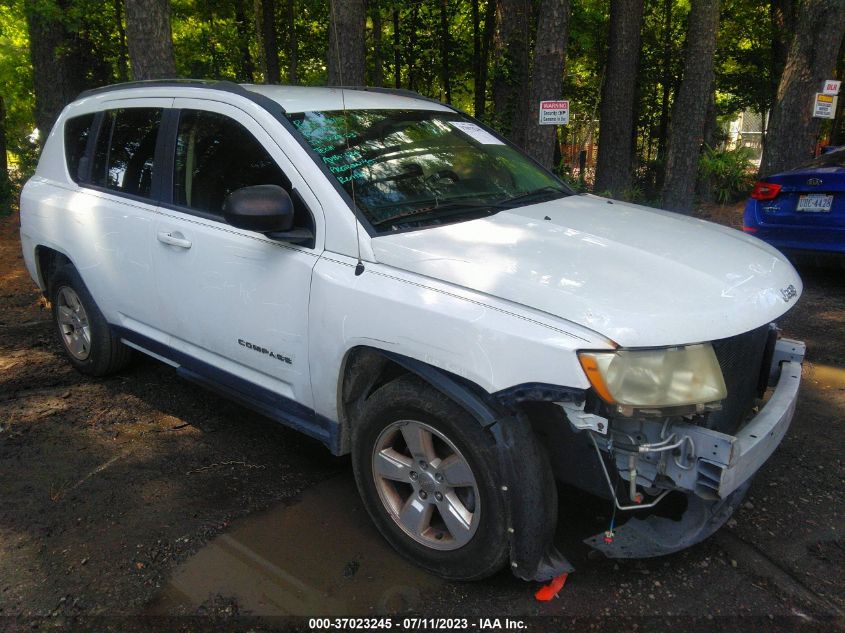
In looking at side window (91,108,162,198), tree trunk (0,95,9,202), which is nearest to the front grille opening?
side window (91,108,162,198)

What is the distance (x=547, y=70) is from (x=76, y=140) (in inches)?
212

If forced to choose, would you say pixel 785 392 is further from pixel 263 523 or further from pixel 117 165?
pixel 117 165

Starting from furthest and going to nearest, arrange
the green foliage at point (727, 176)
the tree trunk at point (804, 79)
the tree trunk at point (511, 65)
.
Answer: the green foliage at point (727, 176), the tree trunk at point (511, 65), the tree trunk at point (804, 79)

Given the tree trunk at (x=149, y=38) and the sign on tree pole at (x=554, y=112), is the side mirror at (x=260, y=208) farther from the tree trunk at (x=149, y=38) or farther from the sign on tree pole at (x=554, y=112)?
the tree trunk at (x=149, y=38)

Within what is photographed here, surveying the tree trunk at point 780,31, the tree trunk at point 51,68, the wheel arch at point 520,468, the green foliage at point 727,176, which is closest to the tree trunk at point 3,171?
the tree trunk at point 51,68

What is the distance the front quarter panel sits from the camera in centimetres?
235

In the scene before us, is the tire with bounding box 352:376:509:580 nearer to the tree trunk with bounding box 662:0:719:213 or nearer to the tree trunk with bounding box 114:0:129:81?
the tree trunk with bounding box 662:0:719:213

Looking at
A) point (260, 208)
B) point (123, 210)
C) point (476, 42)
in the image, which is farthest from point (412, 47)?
point (260, 208)

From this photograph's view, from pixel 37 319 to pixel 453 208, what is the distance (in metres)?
5.11

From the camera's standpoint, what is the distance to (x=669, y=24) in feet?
49.0

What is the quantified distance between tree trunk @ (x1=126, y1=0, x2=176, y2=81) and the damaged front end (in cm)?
678

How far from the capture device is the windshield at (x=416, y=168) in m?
3.15

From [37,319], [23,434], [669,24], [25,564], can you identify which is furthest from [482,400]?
[669,24]

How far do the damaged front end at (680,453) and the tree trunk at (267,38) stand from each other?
14383 millimetres
